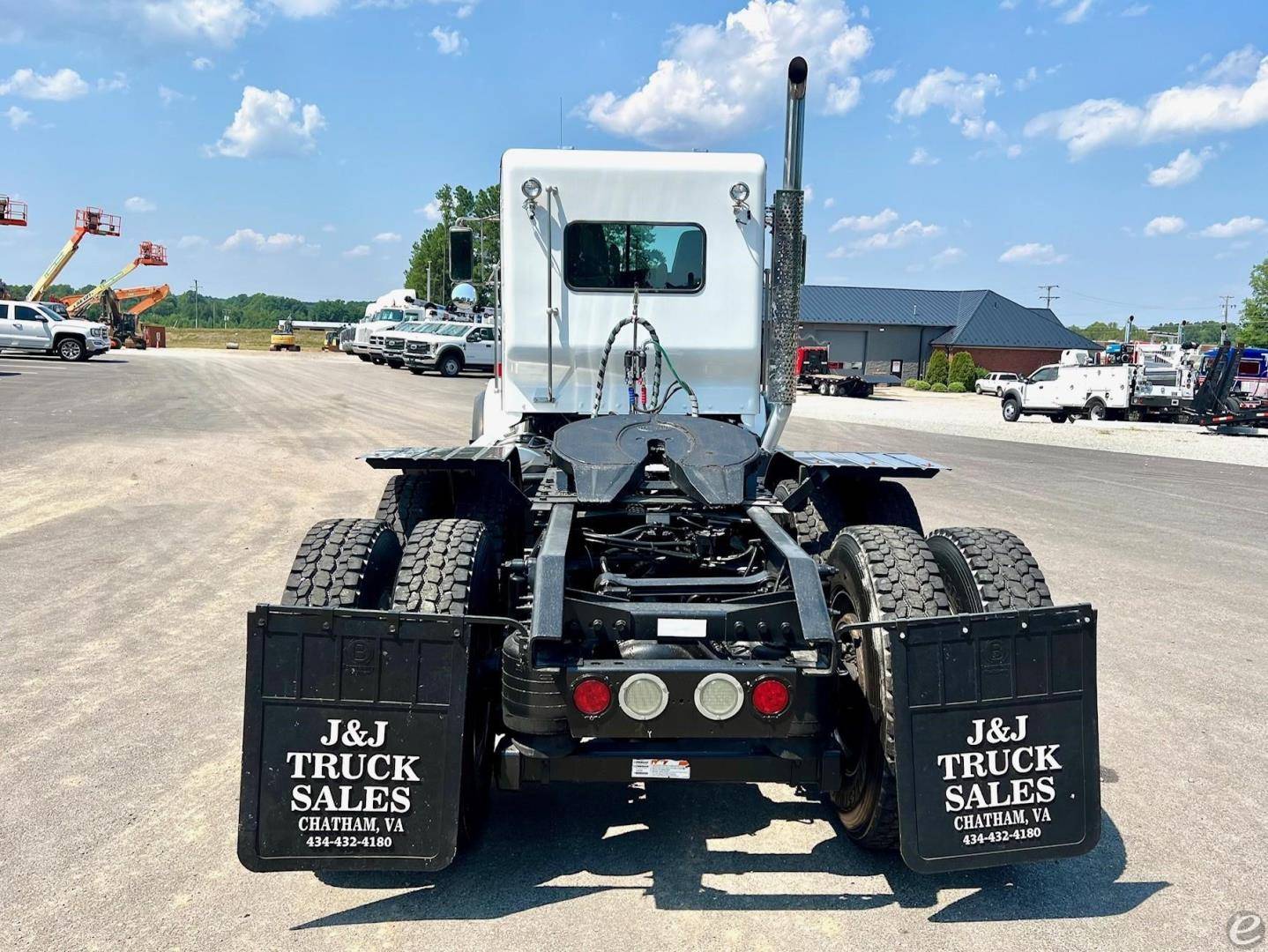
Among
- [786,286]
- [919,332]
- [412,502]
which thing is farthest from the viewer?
[919,332]

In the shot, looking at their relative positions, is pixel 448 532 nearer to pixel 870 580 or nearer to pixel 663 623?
pixel 663 623

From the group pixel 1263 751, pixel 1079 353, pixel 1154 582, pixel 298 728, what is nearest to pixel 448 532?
pixel 298 728

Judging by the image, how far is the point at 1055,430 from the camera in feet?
80.8

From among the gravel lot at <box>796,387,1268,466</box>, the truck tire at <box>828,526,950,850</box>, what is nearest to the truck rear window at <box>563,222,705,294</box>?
the truck tire at <box>828,526,950,850</box>

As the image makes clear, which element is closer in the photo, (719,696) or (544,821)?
(719,696)

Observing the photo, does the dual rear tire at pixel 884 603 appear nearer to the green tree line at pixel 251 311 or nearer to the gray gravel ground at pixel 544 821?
the gray gravel ground at pixel 544 821

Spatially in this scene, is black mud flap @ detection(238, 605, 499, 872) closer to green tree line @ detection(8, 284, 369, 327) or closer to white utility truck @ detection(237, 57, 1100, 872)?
white utility truck @ detection(237, 57, 1100, 872)

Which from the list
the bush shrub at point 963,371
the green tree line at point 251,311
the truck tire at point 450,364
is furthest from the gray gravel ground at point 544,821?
the green tree line at point 251,311

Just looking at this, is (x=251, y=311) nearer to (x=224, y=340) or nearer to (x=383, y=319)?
(x=224, y=340)

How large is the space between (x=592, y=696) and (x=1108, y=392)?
2962 centimetres

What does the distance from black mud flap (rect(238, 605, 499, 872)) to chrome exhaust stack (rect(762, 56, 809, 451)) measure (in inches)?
119

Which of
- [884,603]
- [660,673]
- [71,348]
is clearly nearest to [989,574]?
[884,603]

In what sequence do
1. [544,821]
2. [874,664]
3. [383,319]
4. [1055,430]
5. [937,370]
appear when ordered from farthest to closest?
[937,370], [383,319], [1055,430], [544,821], [874,664]

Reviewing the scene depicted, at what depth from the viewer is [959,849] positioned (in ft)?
10.1
